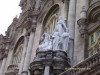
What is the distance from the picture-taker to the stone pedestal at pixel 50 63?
15820mm

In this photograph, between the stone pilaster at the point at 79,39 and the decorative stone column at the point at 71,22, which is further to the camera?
the decorative stone column at the point at 71,22

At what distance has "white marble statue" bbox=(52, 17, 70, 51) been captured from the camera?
1708cm

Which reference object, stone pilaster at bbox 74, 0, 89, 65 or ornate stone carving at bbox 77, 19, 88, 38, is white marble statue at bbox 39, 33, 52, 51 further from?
ornate stone carving at bbox 77, 19, 88, 38

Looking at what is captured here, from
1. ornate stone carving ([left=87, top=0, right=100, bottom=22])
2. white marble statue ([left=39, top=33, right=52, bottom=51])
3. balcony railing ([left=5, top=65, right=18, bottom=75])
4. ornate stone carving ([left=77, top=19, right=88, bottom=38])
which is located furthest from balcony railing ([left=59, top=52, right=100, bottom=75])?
balcony railing ([left=5, top=65, right=18, bottom=75])

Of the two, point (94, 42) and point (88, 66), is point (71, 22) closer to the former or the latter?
point (94, 42)

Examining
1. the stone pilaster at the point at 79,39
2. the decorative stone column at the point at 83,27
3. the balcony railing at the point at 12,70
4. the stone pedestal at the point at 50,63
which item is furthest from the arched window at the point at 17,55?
the stone pedestal at the point at 50,63

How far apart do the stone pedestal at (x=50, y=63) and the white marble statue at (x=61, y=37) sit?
62 cm

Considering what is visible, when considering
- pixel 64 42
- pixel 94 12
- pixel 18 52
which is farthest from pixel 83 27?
pixel 18 52

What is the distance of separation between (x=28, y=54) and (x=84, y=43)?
318 inches

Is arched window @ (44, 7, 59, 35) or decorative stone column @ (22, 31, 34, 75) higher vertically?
arched window @ (44, 7, 59, 35)

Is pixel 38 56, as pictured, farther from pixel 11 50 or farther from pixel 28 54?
pixel 11 50

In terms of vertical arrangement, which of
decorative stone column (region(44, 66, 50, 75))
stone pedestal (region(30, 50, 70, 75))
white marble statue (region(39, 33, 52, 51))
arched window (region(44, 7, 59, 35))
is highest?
arched window (region(44, 7, 59, 35))

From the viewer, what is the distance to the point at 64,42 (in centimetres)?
1725

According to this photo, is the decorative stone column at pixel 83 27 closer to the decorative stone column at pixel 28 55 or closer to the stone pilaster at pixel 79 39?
the stone pilaster at pixel 79 39
